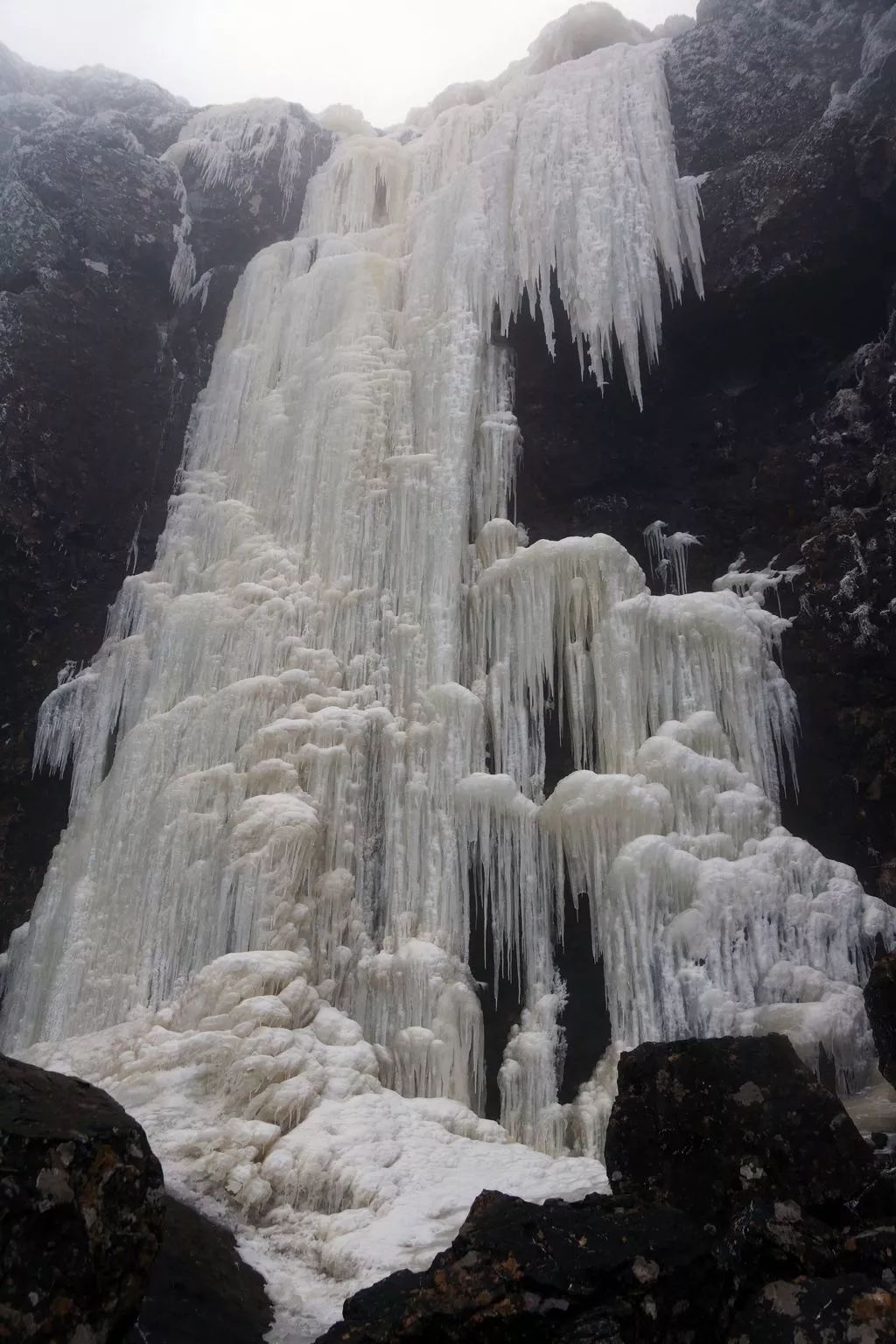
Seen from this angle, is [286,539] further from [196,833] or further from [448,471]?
[196,833]

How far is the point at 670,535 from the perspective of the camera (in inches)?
419

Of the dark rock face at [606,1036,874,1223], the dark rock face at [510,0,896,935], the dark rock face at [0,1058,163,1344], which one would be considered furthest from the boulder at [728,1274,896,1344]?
the dark rock face at [510,0,896,935]

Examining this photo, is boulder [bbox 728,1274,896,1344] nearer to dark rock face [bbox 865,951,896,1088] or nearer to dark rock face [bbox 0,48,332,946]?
dark rock face [bbox 865,951,896,1088]

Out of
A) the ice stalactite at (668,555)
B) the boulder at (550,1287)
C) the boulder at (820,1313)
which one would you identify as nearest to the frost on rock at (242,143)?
the ice stalactite at (668,555)

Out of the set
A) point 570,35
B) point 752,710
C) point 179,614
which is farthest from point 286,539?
point 570,35

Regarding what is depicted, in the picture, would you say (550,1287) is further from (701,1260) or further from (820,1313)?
(820,1313)

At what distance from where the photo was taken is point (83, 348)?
11.9 meters

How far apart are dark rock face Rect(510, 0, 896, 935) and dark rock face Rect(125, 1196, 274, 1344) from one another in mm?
5301

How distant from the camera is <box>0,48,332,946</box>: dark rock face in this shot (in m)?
10.7

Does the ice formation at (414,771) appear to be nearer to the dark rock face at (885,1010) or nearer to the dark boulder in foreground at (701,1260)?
the dark boulder in foreground at (701,1260)

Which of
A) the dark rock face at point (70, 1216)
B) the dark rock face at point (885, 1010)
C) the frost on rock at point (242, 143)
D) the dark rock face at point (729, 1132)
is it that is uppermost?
the frost on rock at point (242, 143)

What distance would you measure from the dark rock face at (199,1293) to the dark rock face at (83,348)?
564 centimetres

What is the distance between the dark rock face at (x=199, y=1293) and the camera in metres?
3.68

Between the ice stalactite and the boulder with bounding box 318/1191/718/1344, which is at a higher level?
the ice stalactite
